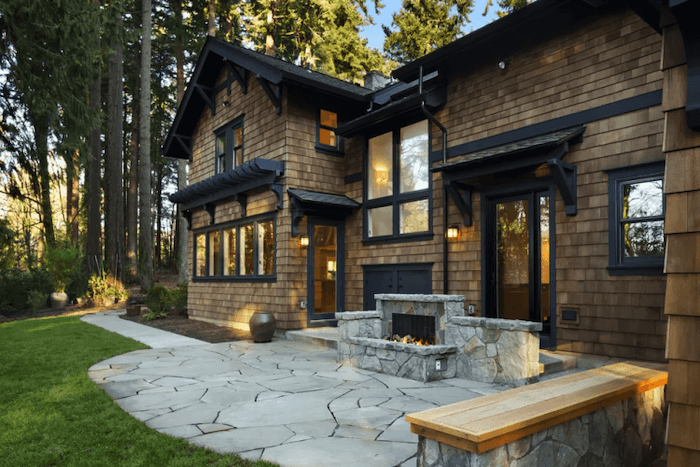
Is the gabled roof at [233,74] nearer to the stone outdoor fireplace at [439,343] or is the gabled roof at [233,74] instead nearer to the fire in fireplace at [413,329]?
the stone outdoor fireplace at [439,343]

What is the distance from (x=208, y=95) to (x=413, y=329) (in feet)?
31.1

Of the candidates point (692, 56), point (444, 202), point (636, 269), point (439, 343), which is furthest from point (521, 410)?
point (444, 202)

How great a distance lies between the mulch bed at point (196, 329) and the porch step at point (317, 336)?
96cm

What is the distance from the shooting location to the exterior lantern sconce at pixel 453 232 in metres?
8.12

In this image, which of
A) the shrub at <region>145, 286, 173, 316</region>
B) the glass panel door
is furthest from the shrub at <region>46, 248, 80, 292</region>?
the glass panel door

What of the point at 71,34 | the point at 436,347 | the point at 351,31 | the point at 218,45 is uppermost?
the point at 351,31

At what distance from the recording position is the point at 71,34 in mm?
8680

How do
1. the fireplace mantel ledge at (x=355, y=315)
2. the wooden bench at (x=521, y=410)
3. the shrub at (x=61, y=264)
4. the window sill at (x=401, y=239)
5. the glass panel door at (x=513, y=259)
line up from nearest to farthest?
the wooden bench at (x=521, y=410) < the fireplace mantel ledge at (x=355, y=315) < the glass panel door at (x=513, y=259) < the window sill at (x=401, y=239) < the shrub at (x=61, y=264)

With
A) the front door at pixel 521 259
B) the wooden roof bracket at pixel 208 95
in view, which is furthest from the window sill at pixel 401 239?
the wooden roof bracket at pixel 208 95

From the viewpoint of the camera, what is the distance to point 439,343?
247 inches

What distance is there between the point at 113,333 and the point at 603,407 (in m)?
9.72

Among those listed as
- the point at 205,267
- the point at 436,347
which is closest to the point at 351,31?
the point at 205,267

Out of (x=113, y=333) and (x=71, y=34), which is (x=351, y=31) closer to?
(x=71, y=34)

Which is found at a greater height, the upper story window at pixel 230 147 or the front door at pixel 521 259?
the upper story window at pixel 230 147
